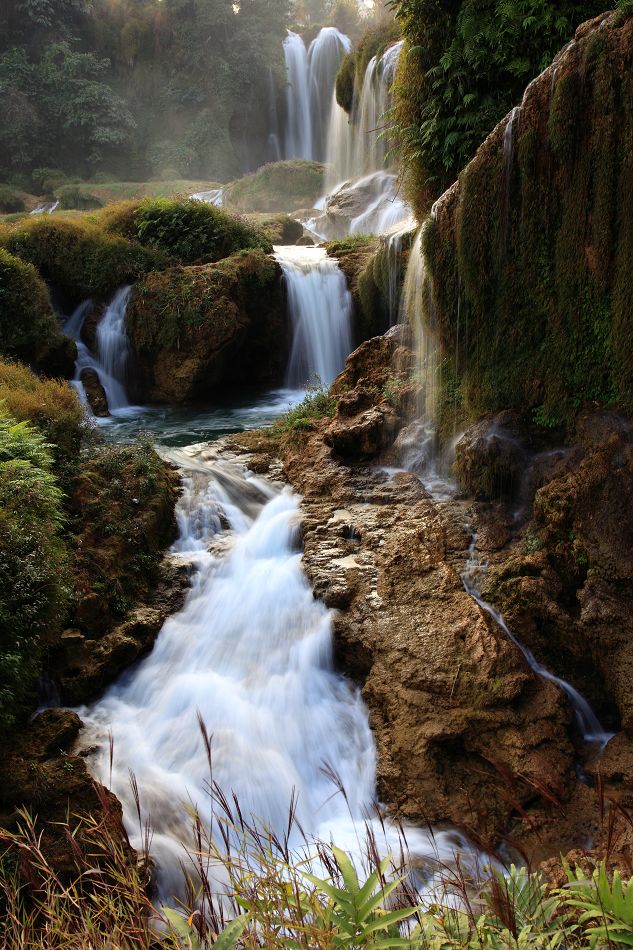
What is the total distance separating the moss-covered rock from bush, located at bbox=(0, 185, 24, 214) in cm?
1844

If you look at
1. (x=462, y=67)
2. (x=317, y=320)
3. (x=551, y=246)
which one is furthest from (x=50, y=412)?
(x=317, y=320)

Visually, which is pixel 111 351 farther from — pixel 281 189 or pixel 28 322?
pixel 281 189

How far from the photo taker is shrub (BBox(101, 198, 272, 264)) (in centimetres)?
1531

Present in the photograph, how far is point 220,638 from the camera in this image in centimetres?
666

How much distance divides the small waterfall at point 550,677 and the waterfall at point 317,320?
8.94 metres

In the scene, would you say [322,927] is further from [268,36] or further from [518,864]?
[268,36]

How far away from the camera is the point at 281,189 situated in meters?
28.4

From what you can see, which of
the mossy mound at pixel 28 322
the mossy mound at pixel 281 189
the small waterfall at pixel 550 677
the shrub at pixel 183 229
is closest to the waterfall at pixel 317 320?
the shrub at pixel 183 229

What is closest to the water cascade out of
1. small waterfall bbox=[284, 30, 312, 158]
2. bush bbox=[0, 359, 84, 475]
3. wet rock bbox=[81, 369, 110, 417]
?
wet rock bbox=[81, 369, 110, 417]

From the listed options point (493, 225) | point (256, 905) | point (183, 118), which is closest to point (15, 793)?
point (256, 905)

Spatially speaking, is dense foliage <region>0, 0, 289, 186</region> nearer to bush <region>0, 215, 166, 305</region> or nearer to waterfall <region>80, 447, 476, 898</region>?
bush <region>0, 215, 166, 305</region>

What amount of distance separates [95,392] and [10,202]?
20379mm

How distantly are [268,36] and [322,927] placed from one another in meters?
43.8

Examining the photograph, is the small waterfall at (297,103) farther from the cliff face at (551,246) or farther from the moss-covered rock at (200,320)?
the cliff face at (551,246)
